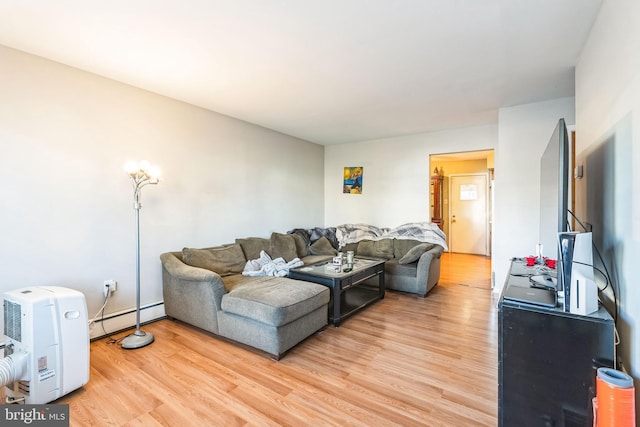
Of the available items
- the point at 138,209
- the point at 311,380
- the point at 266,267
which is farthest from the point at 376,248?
the point at 138,209

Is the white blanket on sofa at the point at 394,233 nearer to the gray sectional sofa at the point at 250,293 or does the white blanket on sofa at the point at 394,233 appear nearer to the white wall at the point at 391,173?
the white wall at the point at 391,173

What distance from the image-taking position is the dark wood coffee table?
3.05 metres

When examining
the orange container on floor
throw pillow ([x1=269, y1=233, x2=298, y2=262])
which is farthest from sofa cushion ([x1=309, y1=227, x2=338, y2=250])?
the orange container on floor

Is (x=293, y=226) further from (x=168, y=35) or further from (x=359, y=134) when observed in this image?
(x=168, y=35)

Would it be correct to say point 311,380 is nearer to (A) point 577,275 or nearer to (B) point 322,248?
(A) point 577,275

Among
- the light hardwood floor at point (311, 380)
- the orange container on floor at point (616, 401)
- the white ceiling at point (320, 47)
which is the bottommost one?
the light hardwood floor at point (311, 380)

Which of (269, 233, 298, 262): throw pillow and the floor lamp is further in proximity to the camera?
(269, 233, 298, 262): throw pillow

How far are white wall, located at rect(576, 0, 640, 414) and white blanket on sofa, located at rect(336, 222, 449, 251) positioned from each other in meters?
2.59

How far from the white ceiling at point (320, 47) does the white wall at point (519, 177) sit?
0.25 metres

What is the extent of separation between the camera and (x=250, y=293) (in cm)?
258

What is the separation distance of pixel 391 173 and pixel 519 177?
6.74 feet

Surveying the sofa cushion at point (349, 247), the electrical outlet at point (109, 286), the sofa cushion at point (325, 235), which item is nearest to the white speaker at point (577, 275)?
the electrical outlet at point (109, 286)

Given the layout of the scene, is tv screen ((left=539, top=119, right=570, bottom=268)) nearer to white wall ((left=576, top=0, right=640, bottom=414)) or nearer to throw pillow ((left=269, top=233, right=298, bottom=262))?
white wall ((left=576, top=0, right=640, bottom=414))

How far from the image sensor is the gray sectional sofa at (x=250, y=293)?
7.93 feet
